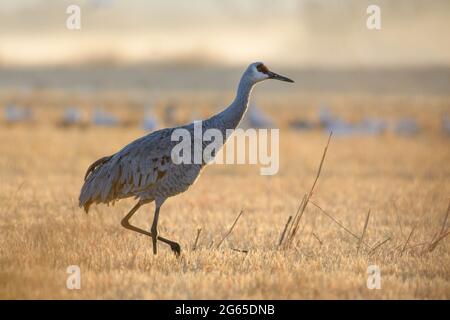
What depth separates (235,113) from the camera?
8117 mm

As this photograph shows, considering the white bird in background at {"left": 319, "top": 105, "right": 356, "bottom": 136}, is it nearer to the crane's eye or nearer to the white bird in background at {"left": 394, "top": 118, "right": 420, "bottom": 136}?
the white bird in background at {"left": 394, "top": 118, "right": 420, "bottom": 136}

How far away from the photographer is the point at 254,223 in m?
10.4

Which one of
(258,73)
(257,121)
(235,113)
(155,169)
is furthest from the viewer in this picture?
(257,121)

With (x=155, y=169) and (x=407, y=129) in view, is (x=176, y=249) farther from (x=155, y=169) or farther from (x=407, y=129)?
(x=407, y=129)

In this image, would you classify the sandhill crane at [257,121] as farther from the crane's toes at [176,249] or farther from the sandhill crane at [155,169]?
the crane's toes at [176,249]

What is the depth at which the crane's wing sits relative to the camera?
8023mm

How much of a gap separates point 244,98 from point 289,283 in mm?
2213

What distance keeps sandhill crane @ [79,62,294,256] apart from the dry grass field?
566 mm

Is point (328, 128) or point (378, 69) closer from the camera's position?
point (328, 128)

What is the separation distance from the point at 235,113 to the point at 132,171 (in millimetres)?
1227

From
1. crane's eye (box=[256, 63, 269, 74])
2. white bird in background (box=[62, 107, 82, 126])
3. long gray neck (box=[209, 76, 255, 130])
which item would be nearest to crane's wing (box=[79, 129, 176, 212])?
long gray neck (box=[209, 76, 255, 130])

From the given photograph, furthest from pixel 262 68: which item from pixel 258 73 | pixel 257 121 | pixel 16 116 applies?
pixel 16 116
